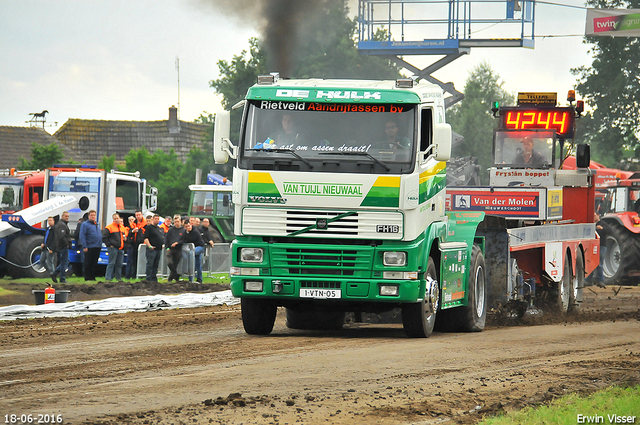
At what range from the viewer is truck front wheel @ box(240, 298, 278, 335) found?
38.4 ft

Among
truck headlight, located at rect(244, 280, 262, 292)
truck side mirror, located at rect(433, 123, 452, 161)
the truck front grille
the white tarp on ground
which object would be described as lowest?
the white tarp on ground

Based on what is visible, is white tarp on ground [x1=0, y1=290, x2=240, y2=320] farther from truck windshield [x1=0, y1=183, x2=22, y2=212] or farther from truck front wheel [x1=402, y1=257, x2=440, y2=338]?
truck windshield [x1=0, y1=183, x2=22, y2=212]

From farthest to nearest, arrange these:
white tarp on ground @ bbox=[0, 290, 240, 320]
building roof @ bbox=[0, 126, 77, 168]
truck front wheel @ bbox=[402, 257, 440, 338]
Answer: building roof @ bbox=[0, 126, 77, 168]
white tarp on ground @ bbox=[0, 290, 240, 320]
truck front wheel @ bbox=[402, 257, 440, 338]

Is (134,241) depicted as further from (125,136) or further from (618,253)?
(125,136)

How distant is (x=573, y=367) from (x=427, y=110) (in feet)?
12.0

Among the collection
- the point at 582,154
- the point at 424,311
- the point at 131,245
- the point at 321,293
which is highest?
the point at 582,154

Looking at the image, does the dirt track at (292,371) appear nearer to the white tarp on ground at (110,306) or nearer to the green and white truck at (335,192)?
the green and white truck at (335,192)

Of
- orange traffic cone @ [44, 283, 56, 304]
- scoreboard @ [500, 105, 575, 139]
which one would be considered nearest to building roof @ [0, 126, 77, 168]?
Result: orange traffic cone @ [44, 283, 56, 304]

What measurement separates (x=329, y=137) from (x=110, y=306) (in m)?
6.78

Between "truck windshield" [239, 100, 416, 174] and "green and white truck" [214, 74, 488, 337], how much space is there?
1cm

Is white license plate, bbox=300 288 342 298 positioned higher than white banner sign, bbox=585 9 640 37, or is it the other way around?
white banner sign, bbox=585 9 640 37

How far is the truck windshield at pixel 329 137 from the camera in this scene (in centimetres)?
1065

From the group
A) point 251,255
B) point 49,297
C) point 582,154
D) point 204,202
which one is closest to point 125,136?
point 204,202

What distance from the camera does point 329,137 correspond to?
10.8 metres
